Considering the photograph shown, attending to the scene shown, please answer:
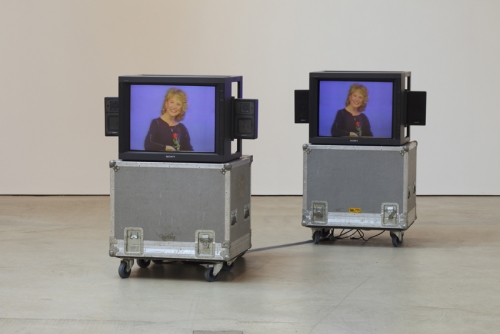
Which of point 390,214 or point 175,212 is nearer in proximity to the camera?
point 175,212

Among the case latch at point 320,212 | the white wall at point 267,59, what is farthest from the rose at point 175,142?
the white wall at point 267,59

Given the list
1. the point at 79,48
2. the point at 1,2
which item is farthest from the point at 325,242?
the point at 1,2

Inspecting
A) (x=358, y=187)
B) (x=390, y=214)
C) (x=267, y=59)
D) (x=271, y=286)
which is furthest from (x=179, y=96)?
(x=267, y=59)

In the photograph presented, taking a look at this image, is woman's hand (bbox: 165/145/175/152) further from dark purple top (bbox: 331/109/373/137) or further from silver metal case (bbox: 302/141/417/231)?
dark purple top (bbox: 331/109/373/137)

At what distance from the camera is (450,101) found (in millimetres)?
10484

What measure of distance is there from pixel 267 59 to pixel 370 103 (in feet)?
11.0

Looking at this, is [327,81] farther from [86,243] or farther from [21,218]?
[21,218]

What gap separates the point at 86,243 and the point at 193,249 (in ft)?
5.80

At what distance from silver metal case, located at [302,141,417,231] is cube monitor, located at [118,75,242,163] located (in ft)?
4.96

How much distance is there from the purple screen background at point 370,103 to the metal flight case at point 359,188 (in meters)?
0.18

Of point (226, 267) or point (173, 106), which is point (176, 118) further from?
point (226, 267)

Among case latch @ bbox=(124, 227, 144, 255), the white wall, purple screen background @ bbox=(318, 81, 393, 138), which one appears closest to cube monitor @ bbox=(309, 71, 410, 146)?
purple screen background @ bbox=(318, 81, 393, 138)

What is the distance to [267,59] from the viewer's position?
10.5m

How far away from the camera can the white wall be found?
10406mm
